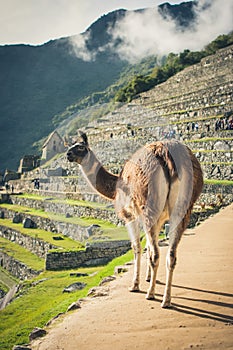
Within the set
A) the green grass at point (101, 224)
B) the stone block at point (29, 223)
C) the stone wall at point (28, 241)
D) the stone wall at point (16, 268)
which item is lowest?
the stone wall at point (16, 268)

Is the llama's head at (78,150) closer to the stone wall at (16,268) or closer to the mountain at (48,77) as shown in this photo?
the stone wall at (16,268)

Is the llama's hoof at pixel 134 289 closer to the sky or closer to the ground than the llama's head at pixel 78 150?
closer to the ground

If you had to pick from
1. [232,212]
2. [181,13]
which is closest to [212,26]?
[181,13]

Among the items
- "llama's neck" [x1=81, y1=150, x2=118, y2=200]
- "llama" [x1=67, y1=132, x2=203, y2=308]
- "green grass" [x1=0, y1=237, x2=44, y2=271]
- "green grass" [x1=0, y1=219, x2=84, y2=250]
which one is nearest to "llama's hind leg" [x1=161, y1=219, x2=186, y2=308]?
"llama" [x1=67, y1=132, x2=203, y2=308]

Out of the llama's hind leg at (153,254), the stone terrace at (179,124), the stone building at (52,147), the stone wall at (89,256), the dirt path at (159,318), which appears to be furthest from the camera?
the stone building at (52,147)

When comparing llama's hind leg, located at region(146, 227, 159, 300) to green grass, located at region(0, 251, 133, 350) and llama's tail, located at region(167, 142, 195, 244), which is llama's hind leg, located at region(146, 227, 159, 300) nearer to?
llama's tail, located at region(167, 142, 195, 244)

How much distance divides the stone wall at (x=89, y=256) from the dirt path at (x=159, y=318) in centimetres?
496

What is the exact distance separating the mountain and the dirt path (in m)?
64.6

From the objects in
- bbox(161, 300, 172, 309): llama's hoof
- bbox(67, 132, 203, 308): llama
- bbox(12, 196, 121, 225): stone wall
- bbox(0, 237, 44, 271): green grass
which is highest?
bbox(67, 132, 203, 308): llama

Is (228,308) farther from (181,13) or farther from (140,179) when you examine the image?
(181,13)

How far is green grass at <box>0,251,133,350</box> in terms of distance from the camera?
5.65 meters

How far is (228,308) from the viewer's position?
4066mm

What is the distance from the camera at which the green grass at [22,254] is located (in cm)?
1309

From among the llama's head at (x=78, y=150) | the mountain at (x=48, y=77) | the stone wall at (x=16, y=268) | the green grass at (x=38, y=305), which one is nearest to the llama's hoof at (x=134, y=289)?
the green grass at (x=38, y=305)
